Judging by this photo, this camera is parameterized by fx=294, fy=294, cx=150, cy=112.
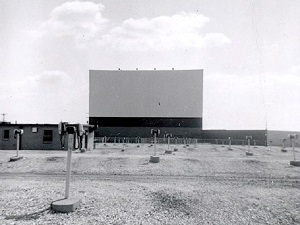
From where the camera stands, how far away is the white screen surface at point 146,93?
196ft

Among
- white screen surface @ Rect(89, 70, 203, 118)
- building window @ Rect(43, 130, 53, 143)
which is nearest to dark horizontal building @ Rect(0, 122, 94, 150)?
building window @ Rect(43, 130, 53, 143)

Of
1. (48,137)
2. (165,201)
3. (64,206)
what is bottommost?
(165,201)

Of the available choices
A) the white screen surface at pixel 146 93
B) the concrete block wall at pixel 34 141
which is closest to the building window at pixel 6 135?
the concrete block wall at pixel 34 141

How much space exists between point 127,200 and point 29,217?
332cm

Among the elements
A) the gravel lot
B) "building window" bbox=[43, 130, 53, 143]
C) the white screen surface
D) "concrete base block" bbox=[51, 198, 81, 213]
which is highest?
the white screen surface

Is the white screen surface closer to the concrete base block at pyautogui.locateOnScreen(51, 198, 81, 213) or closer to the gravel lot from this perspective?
the gravel lot

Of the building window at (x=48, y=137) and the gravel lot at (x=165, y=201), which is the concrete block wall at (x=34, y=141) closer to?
the building window at (x=48, y=137)

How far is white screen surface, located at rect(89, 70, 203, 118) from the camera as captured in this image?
2351 inches

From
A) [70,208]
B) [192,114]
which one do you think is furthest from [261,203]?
[192,114]

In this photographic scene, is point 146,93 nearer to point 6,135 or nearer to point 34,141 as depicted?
point 34,141

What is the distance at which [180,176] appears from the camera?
57.6 feet

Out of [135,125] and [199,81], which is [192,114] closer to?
[199,81]

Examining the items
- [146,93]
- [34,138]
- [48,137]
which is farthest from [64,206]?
[146,93]

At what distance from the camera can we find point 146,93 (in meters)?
60.3
